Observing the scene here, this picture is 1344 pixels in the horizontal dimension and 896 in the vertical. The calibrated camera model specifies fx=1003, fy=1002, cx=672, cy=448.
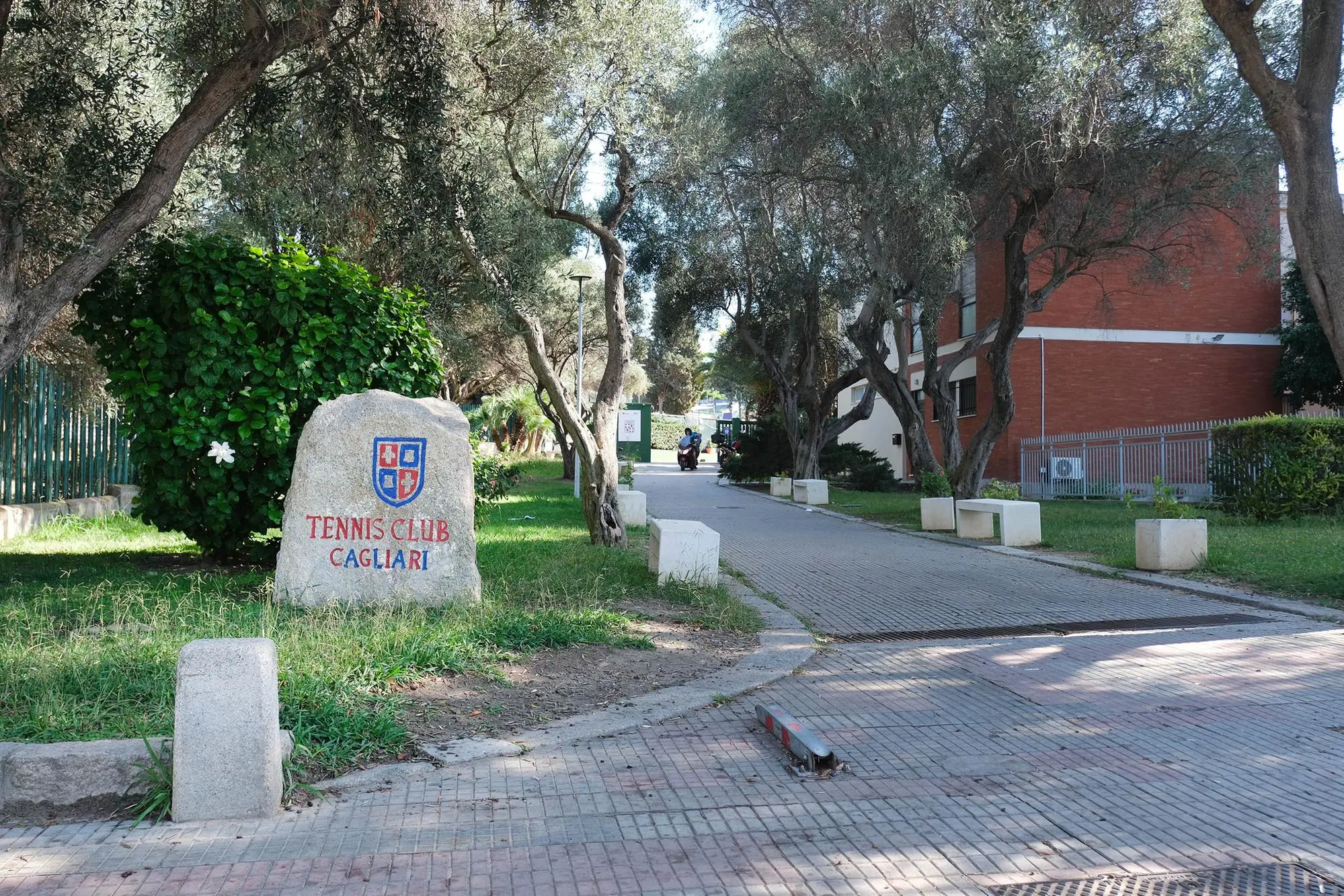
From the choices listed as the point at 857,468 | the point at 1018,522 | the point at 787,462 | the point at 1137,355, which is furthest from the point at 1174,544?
the point at 787,462

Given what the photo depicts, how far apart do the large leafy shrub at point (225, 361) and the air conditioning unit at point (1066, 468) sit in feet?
67.1

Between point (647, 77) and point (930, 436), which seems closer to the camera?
point (647, 77)

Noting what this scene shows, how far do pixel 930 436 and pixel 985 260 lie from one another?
7635 mm

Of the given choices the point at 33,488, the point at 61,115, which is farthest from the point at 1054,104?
the point at 33,488

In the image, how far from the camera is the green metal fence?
1217 cm

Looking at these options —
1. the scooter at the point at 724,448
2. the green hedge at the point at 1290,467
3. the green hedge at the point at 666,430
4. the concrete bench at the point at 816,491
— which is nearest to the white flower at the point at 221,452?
the green hedge at the point at 1290,467

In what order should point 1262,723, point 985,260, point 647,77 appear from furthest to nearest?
1. point 985,260
2. point 647,77
3. point 1262,723

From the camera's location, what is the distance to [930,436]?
33.1m

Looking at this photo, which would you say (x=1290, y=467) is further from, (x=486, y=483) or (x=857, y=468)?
(x=857, y=468)

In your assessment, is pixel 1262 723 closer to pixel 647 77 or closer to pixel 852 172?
pixel 647 77

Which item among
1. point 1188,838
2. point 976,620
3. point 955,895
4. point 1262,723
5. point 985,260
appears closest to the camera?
point 955,895

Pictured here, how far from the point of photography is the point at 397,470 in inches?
302

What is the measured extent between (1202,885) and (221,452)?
7717mm

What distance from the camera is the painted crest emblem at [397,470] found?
25.1 feet
